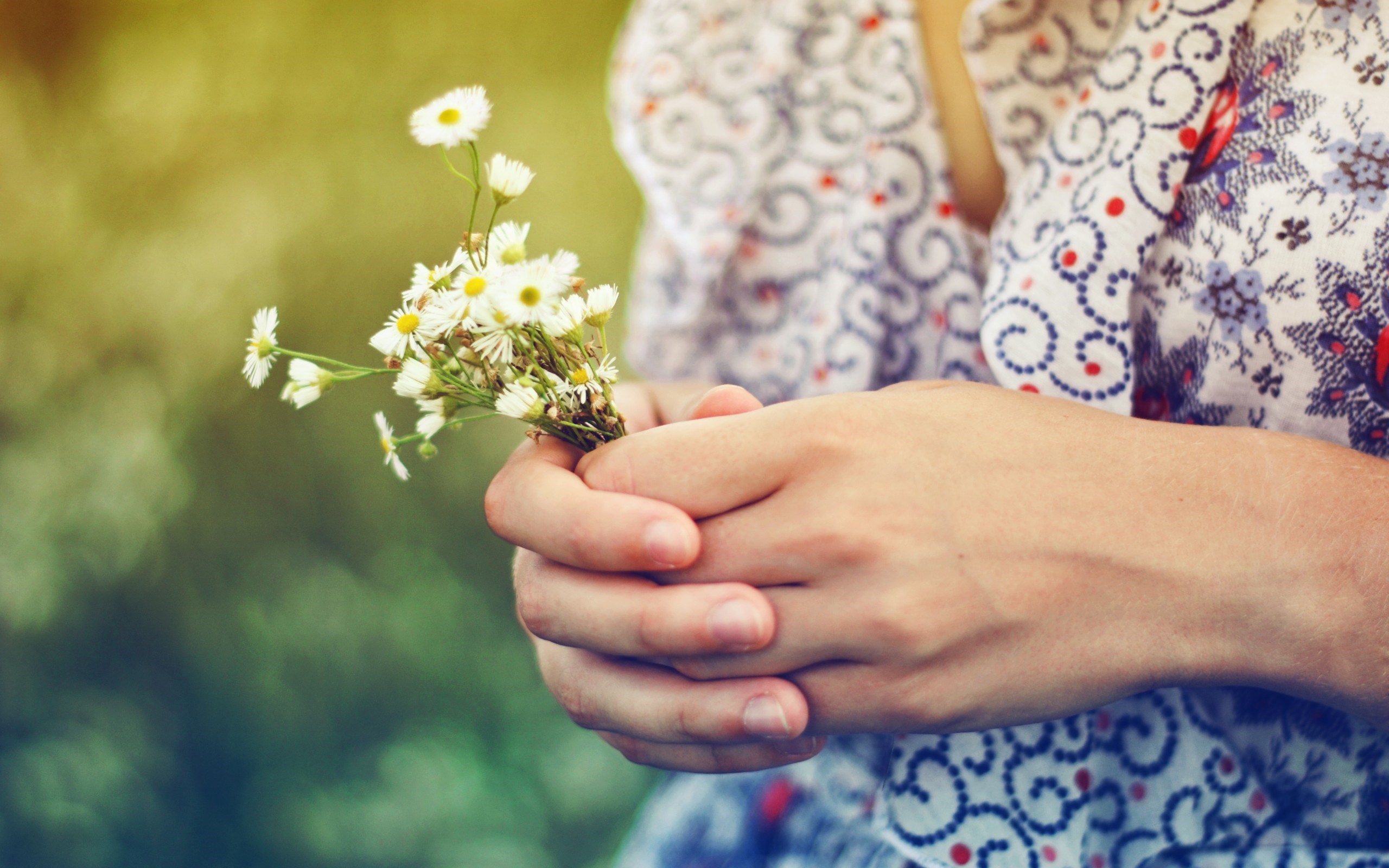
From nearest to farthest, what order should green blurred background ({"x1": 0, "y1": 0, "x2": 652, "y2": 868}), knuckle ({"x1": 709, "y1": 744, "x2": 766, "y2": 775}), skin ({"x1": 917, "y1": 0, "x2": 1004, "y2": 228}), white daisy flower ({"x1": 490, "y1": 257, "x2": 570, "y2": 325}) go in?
white daisy flower ({"x1": 490, "y1": 257, "x2": 570, "y2": 325}) < knuckle ({"x1": 709, "y1": 744, "x2": 766, "y2": 775}) < skin ({"x1": 917, "y1": 0, "x2": 1004, "y2": 228}) < green blurred background ({"x1": 0, "y1": 0, "x2": 652, "y2": 868})

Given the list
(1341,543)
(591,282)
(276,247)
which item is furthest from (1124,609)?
(276,247)

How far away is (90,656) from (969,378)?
4.75 feet

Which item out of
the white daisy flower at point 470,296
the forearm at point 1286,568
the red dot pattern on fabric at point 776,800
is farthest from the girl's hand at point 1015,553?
the red dot pattern on fabric at point 776,800

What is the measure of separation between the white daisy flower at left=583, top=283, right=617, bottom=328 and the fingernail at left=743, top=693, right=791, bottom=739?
0.21 m

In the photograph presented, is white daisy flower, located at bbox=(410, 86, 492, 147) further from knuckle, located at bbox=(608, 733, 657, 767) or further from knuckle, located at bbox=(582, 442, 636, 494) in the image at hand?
knuckle, located at bbox=(608, 733, 657, 767)

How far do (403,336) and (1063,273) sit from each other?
0.40m

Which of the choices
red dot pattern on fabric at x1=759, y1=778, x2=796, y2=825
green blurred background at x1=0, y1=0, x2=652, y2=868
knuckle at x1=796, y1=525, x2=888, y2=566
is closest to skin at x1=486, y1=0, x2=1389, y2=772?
knuckle at x1=796, y1=525, x2=888, y2=566

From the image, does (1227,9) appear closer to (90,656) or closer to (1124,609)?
(1124,609)

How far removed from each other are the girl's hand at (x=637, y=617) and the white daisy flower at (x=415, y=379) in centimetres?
7

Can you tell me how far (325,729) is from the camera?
128 cm

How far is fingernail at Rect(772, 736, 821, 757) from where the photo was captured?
0.40 meters

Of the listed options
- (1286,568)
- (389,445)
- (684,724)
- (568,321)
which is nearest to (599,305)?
(568,321)

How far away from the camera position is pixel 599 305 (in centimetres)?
36

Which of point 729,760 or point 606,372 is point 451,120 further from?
point 729,760
